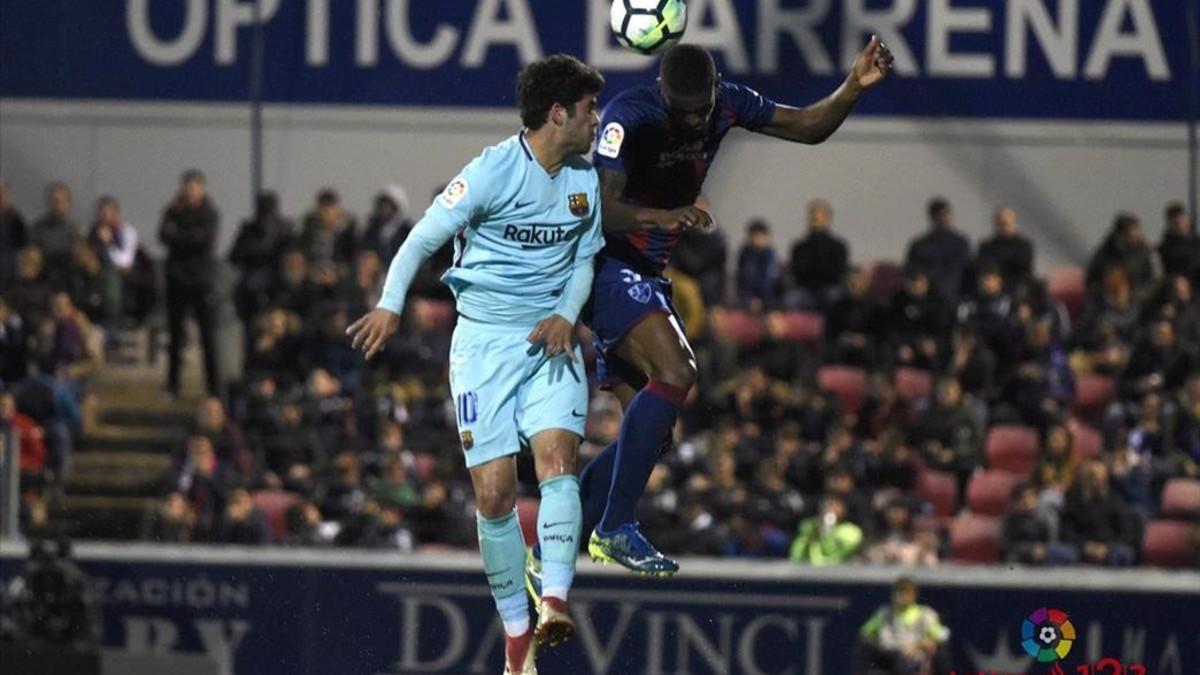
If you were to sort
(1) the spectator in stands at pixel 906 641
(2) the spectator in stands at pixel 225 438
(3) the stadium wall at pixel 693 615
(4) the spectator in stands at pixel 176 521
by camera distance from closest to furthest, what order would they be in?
(1) the spectator in stands at pixel 906 641, (3) the stadium wall at pixel 693 615, (4) the spectator in stands at pixel 176 521, (2) the spectator in stands at pixel 225 438

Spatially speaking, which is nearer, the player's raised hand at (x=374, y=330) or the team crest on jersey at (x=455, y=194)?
the player's raised hand at (x=374, y=330)

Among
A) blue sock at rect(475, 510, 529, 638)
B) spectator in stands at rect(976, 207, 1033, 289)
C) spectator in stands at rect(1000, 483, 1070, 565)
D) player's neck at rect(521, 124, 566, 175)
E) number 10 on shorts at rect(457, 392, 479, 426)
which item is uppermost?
player's neck at rect(521, 124, 566, 175)

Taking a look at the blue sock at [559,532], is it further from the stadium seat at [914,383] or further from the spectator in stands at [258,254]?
the spectator in stands at [258,254]

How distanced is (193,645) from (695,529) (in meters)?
3.19

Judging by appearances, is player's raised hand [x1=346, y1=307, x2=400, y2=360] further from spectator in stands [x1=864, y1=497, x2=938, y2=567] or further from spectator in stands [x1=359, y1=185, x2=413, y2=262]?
spectator in stands [x1=359, y1=185, x2=413, y2=262]

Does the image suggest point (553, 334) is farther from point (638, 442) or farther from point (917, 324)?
point (917, 324)

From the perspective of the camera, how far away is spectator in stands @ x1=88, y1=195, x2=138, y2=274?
856 inches

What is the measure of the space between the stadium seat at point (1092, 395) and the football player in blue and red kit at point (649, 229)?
9716mm

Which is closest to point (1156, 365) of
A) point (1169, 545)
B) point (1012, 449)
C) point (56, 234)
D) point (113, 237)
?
point (1012, 449)

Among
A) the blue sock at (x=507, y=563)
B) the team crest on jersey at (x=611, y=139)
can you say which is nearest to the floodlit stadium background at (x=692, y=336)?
the blue sock at (x=507, y=563)

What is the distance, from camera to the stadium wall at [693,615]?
1520 centimetres

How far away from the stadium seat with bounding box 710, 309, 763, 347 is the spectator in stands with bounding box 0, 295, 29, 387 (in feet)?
16.9

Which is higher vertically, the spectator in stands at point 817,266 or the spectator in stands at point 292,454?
the spectator in stands at point 817,266

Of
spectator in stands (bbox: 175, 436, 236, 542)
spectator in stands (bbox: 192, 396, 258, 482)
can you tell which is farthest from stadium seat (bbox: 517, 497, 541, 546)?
spectator in stands (bbox: 192, 396, 258, 482)
